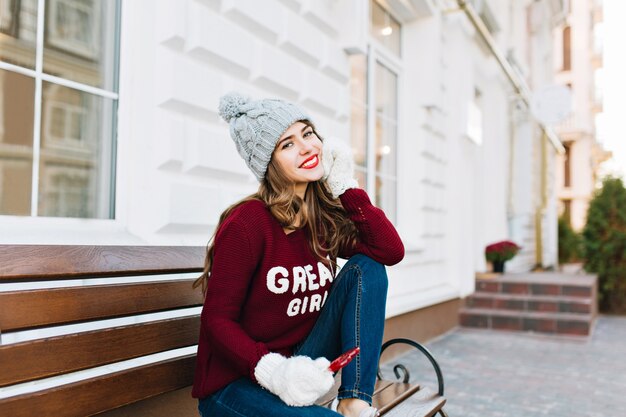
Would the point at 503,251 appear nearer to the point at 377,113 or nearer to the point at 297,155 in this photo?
the point at 377,113

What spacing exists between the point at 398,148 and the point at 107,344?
482 cm

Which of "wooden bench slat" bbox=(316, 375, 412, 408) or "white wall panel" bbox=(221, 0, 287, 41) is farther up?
"white wall panel" bbox=(221, 0, 287, 41)

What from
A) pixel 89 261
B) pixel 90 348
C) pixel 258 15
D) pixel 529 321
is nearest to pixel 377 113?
pixel 258 15

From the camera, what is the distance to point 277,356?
1.73 meters

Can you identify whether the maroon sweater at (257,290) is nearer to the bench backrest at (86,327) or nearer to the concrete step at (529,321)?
the bench backrest at (86,327)

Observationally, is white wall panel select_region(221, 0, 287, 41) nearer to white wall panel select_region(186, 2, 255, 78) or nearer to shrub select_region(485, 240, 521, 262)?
white wall panel select_region(186, 2, 255, 78)

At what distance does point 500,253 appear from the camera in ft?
26.1

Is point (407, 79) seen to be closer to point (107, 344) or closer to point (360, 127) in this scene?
point (360, 127)

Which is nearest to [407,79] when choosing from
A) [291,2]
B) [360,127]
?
[360,127]

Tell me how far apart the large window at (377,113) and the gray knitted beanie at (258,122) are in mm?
3243

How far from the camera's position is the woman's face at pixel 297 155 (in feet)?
6.75

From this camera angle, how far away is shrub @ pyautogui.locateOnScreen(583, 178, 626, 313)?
8164 mm

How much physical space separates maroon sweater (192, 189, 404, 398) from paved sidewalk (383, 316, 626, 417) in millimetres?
1902

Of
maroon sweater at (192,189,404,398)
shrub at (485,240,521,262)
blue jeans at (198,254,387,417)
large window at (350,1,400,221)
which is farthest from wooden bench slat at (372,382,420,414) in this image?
shrub at (485,240,521,262)
